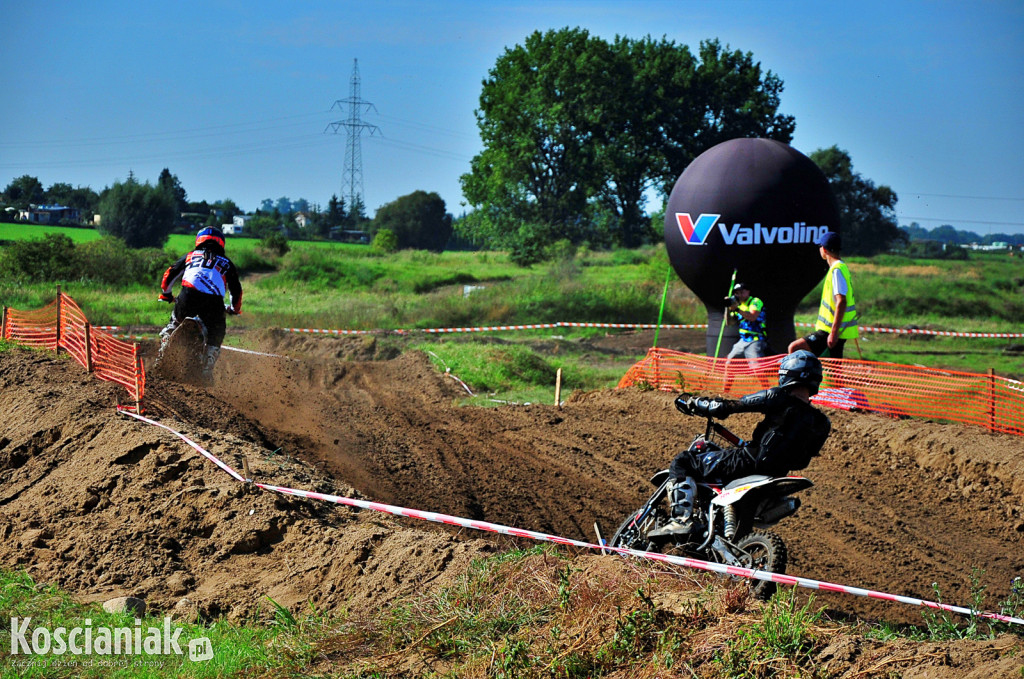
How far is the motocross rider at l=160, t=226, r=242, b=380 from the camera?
11.5m

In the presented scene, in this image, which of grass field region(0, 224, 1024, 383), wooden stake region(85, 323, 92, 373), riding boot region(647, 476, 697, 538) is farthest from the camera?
grass field region(0, 224, 1024, 383)

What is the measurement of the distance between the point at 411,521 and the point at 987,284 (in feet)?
148

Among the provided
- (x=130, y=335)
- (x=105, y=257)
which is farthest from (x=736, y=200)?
(x=105, y=257)

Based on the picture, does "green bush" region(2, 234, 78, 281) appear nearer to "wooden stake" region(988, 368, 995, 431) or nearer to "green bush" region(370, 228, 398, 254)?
"wooden stake" region(988, 368, 995, 431)

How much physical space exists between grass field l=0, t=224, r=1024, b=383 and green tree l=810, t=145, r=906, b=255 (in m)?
20.0

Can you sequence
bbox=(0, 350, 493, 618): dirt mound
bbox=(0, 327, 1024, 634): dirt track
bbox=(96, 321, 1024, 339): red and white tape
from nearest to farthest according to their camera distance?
1. bbox=(0, 350, 493, 618): dirt mound
2. bbox=(0, 327, 1024, 634): dirt track
3. bbox=(96, 321, 1024, 339): red and white tape

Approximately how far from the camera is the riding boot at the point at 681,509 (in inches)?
250

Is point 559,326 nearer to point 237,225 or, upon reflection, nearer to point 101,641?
point 101,641

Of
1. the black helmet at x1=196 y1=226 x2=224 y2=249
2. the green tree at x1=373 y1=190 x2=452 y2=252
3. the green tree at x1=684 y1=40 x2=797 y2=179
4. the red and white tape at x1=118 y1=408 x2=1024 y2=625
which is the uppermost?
the green tree at x1=684 y1=40 x2=797 y2=179

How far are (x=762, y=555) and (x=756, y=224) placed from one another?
9.49 m

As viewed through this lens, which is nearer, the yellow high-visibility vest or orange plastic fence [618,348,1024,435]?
orange plastic fence [618,348,1024,435]

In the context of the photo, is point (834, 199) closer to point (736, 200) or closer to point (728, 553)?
point (736, 200)

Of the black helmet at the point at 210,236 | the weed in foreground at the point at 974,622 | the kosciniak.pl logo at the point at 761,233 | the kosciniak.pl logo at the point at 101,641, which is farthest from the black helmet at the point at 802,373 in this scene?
the kosciniak.pl logo at the point at 761,233

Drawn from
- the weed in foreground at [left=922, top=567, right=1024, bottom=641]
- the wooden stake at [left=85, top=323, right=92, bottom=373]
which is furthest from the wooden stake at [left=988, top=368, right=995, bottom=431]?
the wooden stake at [left=85, top=323, right=92, bottom=373]
